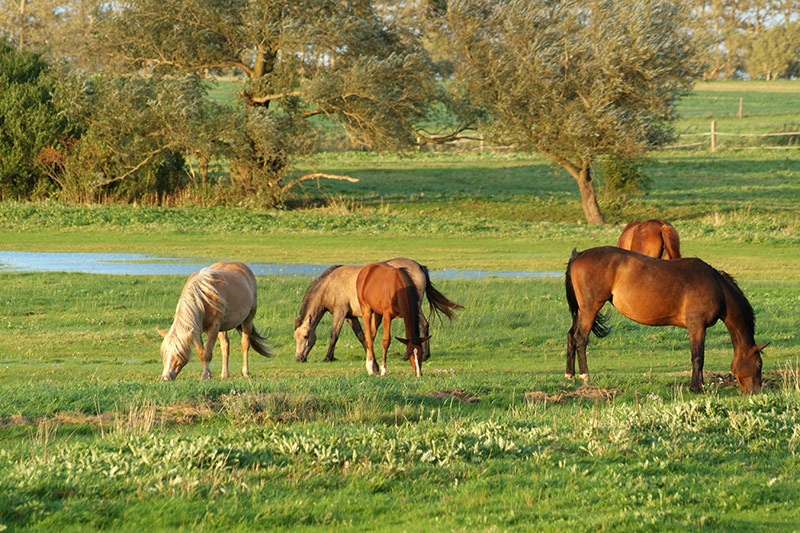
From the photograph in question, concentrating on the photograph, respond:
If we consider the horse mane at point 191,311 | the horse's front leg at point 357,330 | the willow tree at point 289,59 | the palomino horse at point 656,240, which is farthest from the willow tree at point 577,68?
the horse mane at point 191,311

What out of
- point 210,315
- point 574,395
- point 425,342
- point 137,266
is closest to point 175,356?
point 210,315

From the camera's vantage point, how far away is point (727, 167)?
59.1 metres

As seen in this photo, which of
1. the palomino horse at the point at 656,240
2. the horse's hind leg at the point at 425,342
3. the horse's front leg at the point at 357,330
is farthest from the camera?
the palomino horse at the point at 656,240

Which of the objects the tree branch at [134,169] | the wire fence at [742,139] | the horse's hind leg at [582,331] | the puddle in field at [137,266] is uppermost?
the wire fence at [742,139]

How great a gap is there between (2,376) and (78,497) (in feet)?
24.7

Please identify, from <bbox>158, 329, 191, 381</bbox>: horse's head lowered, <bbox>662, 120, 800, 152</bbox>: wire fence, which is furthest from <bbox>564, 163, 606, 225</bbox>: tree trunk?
<bbox>158, 329, 191, 381</bbox>: horse's head lowered

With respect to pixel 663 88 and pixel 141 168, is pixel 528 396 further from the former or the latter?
pixel 141 168

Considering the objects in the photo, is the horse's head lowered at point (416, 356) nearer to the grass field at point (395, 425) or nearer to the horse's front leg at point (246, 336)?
the grass field at point (395, 425)

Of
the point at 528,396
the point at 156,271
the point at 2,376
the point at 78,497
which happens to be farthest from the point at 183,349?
the point at 156,271

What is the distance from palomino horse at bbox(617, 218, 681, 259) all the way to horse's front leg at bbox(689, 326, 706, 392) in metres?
5.71

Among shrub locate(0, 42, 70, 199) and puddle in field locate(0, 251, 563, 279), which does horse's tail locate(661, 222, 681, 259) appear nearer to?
puddle in field locate(0, 251, 563, 279)

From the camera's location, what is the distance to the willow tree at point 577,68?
1539 inches

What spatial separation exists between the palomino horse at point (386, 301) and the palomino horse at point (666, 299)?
2.18 meters

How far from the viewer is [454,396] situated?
11477 millimetres
